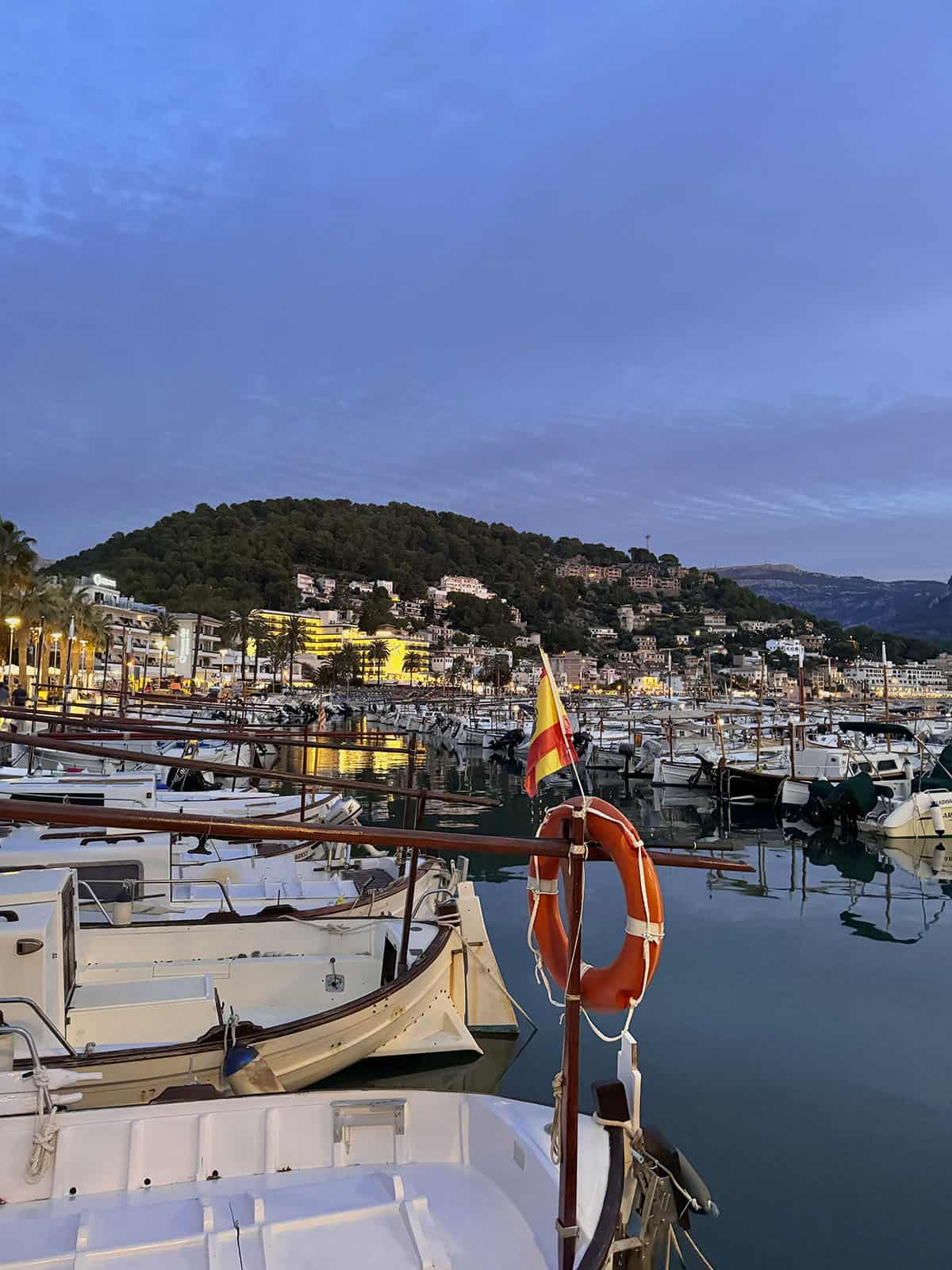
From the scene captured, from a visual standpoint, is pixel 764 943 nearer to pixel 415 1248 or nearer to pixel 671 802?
pixel 415 1248

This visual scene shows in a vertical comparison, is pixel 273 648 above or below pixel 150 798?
above

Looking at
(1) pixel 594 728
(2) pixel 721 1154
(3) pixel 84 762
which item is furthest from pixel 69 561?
(2) pixel 721 1154

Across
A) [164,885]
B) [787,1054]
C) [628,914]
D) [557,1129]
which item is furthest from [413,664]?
[628,914]

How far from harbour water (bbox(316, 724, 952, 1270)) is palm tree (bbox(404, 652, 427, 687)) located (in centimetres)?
14700

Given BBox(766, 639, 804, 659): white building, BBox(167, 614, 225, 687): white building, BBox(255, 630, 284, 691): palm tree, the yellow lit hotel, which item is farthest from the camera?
BBox(766, 639, 804, 659): white building

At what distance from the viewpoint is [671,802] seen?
3369cm

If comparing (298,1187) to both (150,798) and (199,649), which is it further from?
(199,649)

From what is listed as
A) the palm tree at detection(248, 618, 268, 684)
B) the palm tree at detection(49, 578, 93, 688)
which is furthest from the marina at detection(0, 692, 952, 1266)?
the palm tree at detection(248, 618, 268, 684)

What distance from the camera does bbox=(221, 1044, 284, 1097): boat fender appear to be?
5984 mm

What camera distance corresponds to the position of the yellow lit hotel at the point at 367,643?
552ft

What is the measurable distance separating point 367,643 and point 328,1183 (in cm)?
16852

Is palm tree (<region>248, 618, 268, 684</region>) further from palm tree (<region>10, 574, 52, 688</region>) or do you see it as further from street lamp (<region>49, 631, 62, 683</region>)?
palm tree (<region>10, 574, 52, 688</region>)

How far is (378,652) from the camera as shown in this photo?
158m

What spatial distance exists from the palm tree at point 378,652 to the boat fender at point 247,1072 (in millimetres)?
150435
